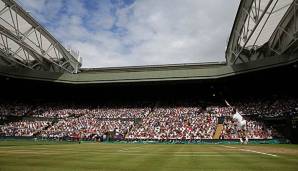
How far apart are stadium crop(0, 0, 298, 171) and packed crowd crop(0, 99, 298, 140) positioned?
17 cm

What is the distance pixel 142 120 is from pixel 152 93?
10.6 metres

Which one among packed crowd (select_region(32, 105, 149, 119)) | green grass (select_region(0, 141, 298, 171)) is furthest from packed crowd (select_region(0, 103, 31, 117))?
green grass (select_region(0, 141, 298, 171))

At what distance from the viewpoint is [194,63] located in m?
64.2

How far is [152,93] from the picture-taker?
68.2 metres

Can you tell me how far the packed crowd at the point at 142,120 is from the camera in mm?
49625

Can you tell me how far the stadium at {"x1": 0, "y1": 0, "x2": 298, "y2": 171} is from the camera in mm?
42281

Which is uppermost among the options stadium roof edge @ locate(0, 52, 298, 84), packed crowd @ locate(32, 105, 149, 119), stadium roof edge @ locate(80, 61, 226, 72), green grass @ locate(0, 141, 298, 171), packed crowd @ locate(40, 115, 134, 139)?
stadium roof edge @ locate(80, 61, 226, 72)

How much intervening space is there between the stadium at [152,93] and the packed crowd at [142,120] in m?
0.17

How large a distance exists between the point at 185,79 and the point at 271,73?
45.1ft

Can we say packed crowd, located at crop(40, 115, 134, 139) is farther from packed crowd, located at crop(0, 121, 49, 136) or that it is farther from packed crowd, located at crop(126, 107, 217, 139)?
packed crowd, located at crop(126, 107, 217, 139)

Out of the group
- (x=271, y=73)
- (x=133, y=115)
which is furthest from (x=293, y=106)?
(x=133, y=115)

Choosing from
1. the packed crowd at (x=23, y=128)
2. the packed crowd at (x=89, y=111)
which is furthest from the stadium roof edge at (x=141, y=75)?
the packed crowd at (x=23, y=128)

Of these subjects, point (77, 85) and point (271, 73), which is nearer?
point (271, 73)

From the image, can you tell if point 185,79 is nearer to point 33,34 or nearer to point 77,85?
point 77,85
